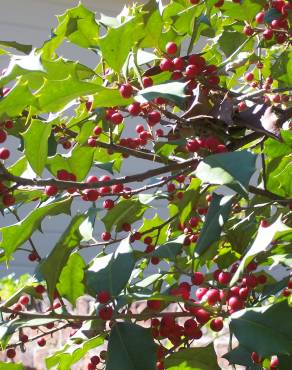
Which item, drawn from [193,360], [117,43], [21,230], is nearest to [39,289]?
[21,230]

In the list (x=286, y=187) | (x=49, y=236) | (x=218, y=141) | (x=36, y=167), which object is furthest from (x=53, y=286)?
(x=49, y=236)

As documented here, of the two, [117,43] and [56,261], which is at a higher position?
[117,43]

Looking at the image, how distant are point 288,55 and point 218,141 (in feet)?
2.65

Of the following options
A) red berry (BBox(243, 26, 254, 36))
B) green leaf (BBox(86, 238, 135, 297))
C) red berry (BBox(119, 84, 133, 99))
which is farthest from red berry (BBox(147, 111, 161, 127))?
red berry (BBox(243, 26, 254, 36))

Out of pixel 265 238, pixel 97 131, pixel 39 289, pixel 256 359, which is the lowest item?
pixel 256 359

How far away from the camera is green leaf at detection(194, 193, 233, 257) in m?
1.54

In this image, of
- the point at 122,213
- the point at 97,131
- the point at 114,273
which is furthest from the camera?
the point at 122,213

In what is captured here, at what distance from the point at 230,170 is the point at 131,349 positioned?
1.27 ft

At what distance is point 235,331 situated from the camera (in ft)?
4.30

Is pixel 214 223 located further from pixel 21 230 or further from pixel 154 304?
pixel 21 230

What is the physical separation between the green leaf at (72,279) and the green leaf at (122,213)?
0.29m

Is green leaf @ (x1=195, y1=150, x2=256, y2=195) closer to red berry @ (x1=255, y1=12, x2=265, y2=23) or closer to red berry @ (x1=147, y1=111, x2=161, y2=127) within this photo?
red berry @ (x1=147, y1=111, x2=161, y2=127)

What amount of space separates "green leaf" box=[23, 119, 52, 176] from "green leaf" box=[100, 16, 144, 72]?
186 mm

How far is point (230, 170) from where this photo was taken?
1.26 metres
